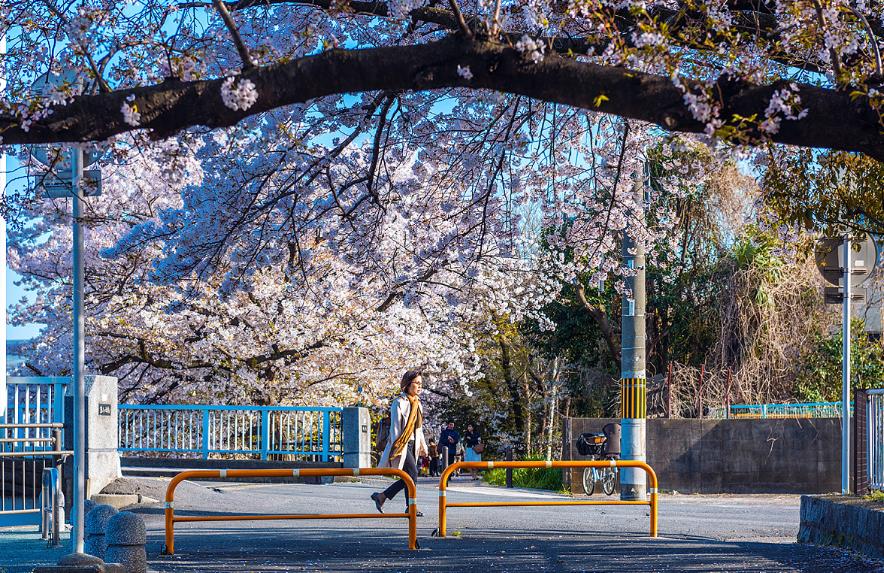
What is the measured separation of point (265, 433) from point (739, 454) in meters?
9.10

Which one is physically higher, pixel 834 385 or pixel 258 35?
pixel 258 35

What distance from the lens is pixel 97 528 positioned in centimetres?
883

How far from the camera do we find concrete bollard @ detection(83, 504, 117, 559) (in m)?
8.63

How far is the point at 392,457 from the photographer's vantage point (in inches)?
500

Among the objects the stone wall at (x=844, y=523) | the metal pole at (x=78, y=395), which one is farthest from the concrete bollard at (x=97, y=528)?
the stone wall at (x=844, y=523)

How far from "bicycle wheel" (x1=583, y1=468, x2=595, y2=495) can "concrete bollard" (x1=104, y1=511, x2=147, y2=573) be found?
14665 millimetres

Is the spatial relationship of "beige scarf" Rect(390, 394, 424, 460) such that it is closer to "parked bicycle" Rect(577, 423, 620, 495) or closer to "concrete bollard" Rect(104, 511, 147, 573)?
"concrete bollard" Rect(104, 511, 147, 573)

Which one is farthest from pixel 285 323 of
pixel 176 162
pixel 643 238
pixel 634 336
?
pixel 176 162

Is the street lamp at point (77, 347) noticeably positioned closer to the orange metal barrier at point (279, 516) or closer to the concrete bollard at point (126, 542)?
the orange metal barrier at point (279, 516)

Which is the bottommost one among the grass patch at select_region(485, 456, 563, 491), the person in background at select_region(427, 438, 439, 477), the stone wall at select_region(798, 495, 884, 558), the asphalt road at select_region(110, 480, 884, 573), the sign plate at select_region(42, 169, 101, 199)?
the person in background at select_region(427, 438, 439, 477)

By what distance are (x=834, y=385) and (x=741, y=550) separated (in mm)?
16195

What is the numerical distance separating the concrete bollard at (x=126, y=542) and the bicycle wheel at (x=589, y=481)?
14.7 metres

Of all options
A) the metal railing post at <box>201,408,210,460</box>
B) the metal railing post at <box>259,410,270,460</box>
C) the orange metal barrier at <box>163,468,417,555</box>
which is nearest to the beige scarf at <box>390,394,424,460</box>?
the orange metal barrier at <box>163,468,417,555</box>

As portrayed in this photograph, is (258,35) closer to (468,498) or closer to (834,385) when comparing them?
(468,498)
